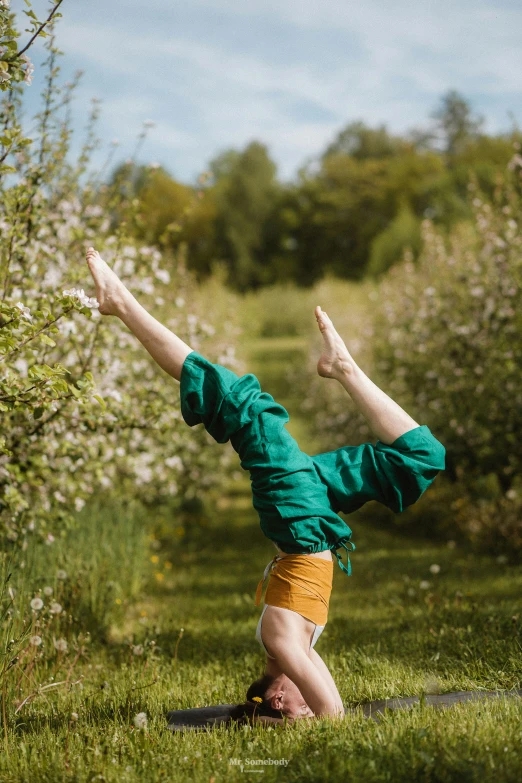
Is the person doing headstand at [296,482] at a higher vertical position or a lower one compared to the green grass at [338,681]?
higher

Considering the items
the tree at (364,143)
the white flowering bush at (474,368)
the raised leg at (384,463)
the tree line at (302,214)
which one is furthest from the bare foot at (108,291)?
the tree at (364,143)

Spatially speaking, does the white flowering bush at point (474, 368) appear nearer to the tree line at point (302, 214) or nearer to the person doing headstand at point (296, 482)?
the person doing headstand at point (296, 482)

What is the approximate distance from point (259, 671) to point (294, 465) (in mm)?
1622

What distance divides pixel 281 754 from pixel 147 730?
596 mm

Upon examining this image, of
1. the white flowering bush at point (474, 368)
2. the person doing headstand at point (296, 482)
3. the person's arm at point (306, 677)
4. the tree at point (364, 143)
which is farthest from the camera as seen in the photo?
the tree at point (364, 143)

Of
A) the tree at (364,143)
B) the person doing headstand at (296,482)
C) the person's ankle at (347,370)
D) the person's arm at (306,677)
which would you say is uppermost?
the tree at (364,143)

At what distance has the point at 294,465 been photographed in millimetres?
2971

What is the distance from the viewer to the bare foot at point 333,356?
3.19 m

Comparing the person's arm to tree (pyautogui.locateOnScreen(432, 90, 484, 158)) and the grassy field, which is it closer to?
the grassy field

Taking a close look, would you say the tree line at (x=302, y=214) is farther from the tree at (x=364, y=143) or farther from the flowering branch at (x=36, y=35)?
the flowering branch at (x=36, y=35)

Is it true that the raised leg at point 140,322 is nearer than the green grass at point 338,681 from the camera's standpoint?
No

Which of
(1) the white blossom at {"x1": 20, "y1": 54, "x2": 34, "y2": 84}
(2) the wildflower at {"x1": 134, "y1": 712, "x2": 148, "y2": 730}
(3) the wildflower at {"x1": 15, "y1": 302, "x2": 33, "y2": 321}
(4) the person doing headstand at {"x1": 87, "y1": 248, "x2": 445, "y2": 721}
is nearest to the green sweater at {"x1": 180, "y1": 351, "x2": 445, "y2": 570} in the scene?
(4) the person doing headstand at {"x1": 87, "y1": 248, "x2": 445, "y2": 721}

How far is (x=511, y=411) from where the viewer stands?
22.2 feet

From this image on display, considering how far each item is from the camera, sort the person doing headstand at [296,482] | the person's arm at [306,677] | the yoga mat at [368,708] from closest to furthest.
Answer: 1. the person's arm at [306,677]
2. the person doing headstand at [296,482]
3. the yoga mat at [368,708]
